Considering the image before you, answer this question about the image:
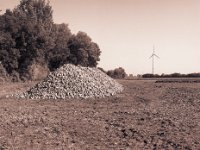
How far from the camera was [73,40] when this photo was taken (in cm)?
6188

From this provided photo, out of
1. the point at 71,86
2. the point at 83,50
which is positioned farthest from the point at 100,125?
the point at 83,50

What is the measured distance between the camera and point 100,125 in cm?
2003

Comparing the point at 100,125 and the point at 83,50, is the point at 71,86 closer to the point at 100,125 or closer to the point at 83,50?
the point at 100,125

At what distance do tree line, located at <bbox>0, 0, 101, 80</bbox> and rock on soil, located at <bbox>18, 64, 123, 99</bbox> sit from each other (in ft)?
55.5

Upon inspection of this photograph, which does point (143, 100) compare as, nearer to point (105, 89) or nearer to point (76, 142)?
point (105, 89)

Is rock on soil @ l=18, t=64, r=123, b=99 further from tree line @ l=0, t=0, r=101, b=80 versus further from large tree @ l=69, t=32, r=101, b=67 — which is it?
large tree @ l=69, t=32, r=101, b=67

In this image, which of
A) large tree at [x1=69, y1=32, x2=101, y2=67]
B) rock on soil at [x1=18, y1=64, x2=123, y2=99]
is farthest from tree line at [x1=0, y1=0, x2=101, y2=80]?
rock on soil at [x1=18, y1=64, x2=123, y2=99]

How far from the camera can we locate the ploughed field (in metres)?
16.8

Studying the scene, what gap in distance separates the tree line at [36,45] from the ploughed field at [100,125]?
24.0 m

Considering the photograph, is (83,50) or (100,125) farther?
(83,50)

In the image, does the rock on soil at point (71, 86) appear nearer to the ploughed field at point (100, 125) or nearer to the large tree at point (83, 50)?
the ploughed field at point (100, 125)

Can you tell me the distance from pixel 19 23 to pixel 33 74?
23.8 ft

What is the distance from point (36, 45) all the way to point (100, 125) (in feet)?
120

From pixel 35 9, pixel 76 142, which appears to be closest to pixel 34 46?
pixel 35 9
